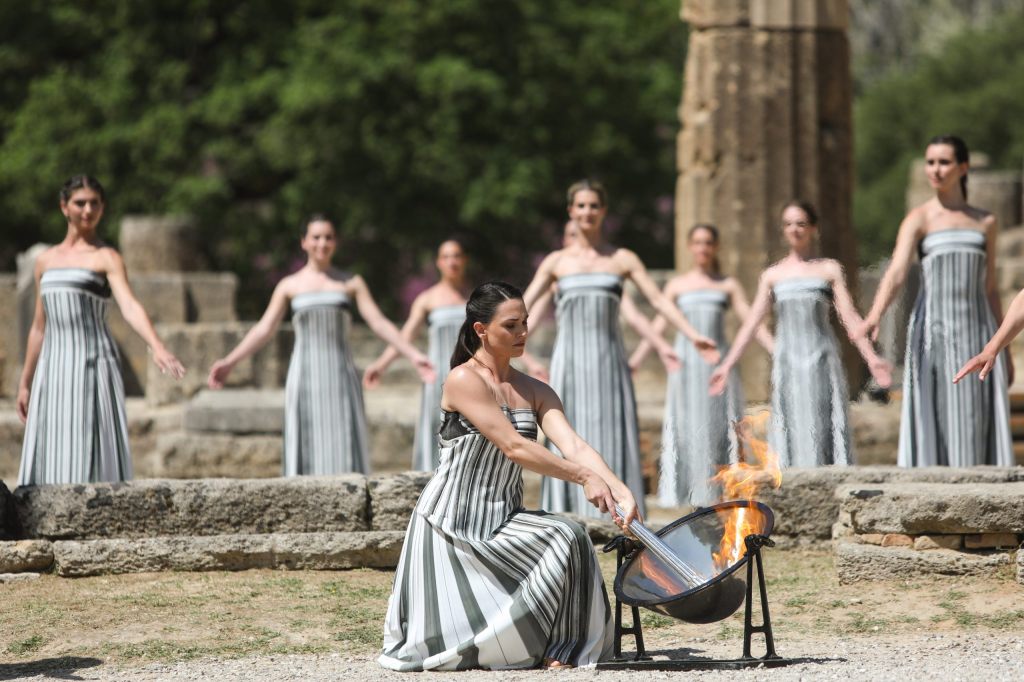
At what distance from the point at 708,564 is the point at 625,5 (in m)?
19.7

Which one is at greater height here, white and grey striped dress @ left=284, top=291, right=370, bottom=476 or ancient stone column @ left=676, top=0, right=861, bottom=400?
ancient stone column @ left=676, top=0, right=861, bottom=400

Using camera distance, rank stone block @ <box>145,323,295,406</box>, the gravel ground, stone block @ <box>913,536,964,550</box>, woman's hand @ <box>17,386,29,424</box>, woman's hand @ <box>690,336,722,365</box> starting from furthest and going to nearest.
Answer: stone block @ <box>145,323,295,406</box>, woman's hand @ <box>690,336,722,365</box>, woman's hand @ <box>17,386,29,424</box>, stone block @ <box>913,536,964,550</box>, the gravel ground

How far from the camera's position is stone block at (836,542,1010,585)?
7.14m

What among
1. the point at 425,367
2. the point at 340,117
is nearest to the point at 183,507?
the point at 425,367

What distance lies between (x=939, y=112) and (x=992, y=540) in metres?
28.1

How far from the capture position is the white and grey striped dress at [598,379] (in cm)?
910

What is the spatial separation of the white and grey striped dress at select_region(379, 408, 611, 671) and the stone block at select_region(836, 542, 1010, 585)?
169 cm

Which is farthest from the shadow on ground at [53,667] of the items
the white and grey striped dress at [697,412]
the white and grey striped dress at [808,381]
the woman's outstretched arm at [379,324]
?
the white and grey striped dress at [697,412]

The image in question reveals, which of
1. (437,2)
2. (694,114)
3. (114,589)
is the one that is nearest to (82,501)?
(114,589)

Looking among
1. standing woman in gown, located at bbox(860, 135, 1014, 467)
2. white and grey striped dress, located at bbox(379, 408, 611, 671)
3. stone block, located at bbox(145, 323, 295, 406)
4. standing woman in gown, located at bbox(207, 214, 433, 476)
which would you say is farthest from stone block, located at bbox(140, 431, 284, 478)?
white and grey striped dress, located at bbox(379, 408, 611, 671)

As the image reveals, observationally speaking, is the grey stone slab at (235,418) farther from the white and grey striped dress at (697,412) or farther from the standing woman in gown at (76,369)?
the standing woman in gown at (76,369)

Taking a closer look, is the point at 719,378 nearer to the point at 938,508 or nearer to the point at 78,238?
the point at 938,508

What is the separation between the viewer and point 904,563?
7.20 m

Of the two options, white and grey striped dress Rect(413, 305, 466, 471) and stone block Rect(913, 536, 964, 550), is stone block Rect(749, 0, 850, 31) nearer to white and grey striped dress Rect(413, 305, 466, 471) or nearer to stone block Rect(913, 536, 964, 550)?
white and grey striped dress Rect(413, 305, 466, 471)
